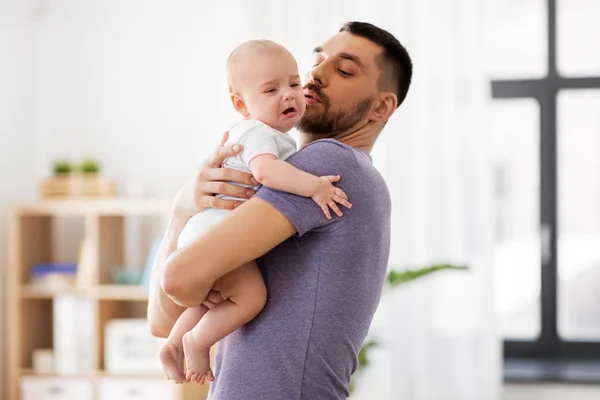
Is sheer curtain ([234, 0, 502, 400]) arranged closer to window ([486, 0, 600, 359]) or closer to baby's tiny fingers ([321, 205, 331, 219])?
window ([486, 0, 600, 359])

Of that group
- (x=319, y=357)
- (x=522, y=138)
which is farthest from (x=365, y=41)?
(x=522, y=138)

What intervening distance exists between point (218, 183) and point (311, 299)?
0.82ft

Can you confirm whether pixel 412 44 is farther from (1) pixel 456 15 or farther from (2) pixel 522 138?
(2) pixel 522 138

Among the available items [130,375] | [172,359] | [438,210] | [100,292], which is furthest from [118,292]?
[172,359]

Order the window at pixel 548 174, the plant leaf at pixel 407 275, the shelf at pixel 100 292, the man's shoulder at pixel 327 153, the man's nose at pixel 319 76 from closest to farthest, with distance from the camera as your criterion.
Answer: the man's shoulder at pixel 327 153, the man's nose at pixel 319 76, the plant leaf at pixel 407 275, the shelf at pixel 100 292, the window at pixel 548 174

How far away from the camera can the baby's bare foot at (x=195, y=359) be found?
1.53 m

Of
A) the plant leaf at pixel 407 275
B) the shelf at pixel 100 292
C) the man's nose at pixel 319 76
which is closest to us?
the man's nose at pixel 319 76

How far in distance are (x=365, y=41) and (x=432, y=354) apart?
9.05 feet

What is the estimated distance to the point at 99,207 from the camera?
4168 mm

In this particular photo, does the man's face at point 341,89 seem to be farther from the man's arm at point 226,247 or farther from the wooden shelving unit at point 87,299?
the wooden shelving unit at point 87,299

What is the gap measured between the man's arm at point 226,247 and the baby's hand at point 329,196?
0.06m

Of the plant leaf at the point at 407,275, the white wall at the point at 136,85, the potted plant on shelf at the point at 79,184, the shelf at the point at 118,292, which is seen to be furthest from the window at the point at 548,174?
the potted plant on shelf at the point at 79,184

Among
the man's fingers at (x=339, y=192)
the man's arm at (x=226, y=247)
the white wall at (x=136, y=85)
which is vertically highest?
the white wall at (x=136, y=85)

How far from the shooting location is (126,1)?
15.1ft
